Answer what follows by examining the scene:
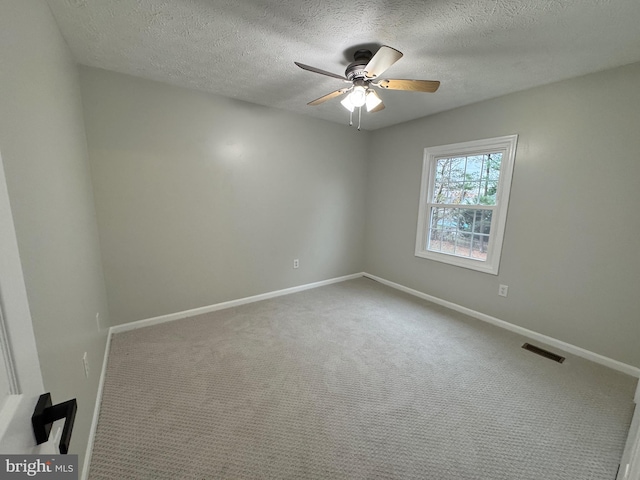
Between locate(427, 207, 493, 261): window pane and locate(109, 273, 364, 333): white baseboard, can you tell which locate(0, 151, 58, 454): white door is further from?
locate(427, 207, 493, 261): window pane

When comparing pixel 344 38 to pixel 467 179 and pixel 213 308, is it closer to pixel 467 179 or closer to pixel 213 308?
pixel 467 179

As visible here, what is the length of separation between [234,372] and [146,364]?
2.38ft

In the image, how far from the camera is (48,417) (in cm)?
52

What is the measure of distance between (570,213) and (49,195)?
3555 mm

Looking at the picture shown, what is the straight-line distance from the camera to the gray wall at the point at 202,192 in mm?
2371

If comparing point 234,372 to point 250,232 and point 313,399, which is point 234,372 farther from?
point 250,232

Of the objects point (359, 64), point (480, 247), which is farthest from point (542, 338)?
point (359, 64)

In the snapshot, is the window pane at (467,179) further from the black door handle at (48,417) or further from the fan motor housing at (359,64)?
the black door handle at (48,417)

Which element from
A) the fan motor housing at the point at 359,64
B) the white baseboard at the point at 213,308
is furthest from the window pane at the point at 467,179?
the white baseboard at the point at 213,308

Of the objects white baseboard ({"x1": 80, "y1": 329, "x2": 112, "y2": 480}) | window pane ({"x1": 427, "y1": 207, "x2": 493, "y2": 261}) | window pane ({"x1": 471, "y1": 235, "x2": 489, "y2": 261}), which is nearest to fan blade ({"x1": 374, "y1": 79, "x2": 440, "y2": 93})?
window pane ({"x1": 427, "y1": 207, "x2": 493, "y2": 261})

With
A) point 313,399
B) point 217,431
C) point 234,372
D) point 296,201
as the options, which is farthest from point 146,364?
point 296,201

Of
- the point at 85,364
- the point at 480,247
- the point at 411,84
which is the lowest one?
the point at 85,364

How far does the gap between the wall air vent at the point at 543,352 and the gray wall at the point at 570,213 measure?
207 mm

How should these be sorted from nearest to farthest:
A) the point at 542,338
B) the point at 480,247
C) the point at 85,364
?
the point at 85,364
the point at 542,338
the point at 480,247
